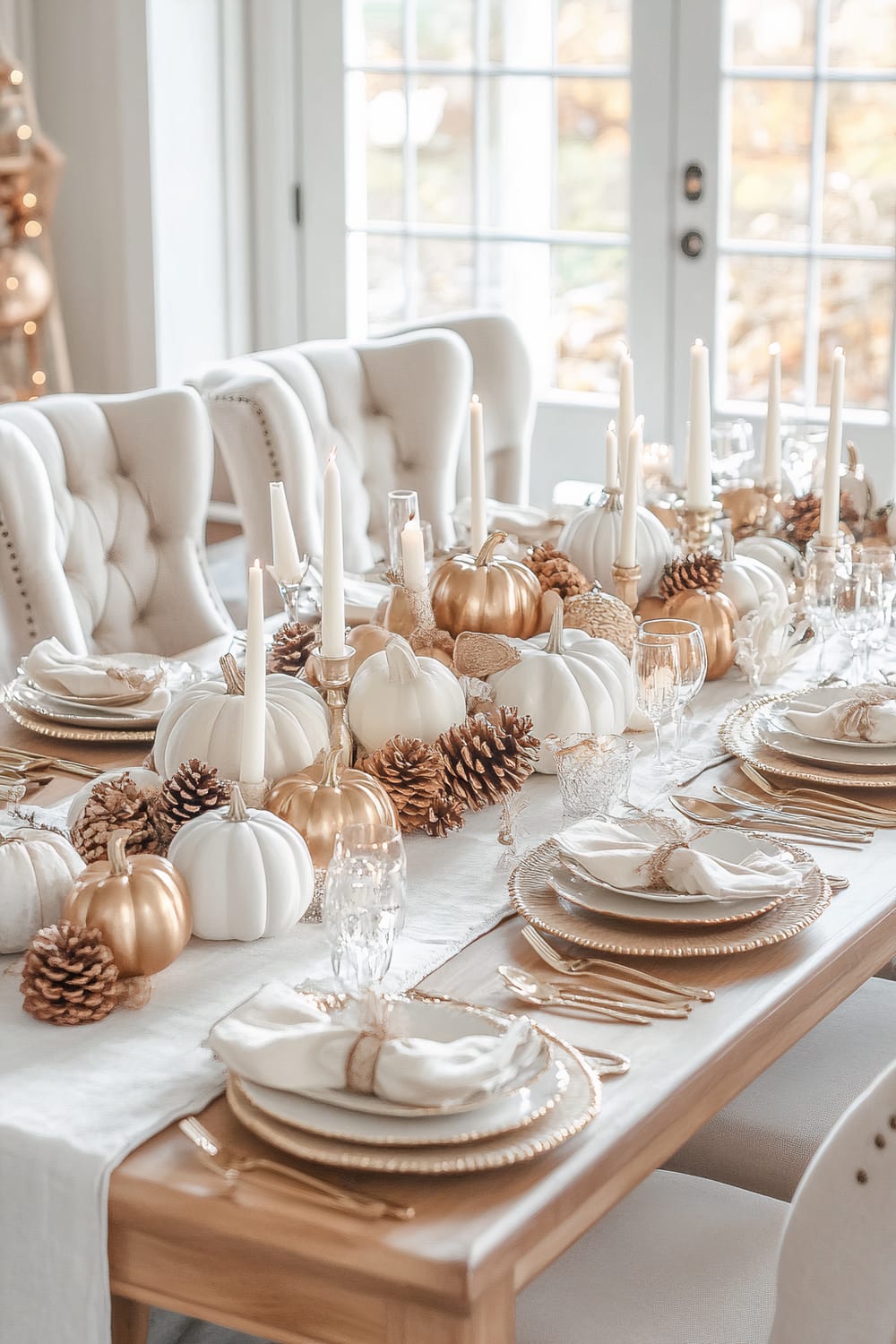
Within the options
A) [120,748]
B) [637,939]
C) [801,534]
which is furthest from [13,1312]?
[801,534]

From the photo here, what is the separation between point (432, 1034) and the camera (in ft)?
3.05

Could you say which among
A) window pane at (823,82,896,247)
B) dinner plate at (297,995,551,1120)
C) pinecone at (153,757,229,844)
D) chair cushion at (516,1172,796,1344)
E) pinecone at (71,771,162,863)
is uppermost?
window pane at (823,82,896,247)

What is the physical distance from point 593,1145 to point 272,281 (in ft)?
12.1

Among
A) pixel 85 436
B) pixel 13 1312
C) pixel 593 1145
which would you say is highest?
pixel 85 436

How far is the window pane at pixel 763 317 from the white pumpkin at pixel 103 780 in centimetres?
273

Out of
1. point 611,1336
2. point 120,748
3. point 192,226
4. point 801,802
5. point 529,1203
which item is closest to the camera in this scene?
point 529,1203

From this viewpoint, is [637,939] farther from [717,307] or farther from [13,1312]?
[717,307]

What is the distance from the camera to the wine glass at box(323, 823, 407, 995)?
0.96 metres

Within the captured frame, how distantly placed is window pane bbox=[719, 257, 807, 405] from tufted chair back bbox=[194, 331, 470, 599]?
126 cm

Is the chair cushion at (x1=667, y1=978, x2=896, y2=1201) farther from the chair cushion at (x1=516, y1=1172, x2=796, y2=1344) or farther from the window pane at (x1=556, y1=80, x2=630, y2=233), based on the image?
the window pane at (x1=556, y1=80, x2=630, y2=233)

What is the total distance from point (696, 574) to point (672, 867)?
0.64 meters

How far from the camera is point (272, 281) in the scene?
426cm

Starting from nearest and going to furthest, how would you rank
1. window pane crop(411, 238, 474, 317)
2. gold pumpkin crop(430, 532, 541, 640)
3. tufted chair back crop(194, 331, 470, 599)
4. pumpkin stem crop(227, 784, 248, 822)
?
pumpkin stem crop(227, 784, 248, 822) < gold pumpkin crop(430, 532, 541, 640) < tufted chair back crop(194, 331, 470, 599) < window pane crop(411, 238, 474, 317)

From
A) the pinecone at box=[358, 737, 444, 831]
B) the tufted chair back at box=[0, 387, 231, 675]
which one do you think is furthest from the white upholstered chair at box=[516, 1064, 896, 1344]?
the tufted chair back at box=[0, 387, 231, 675]
